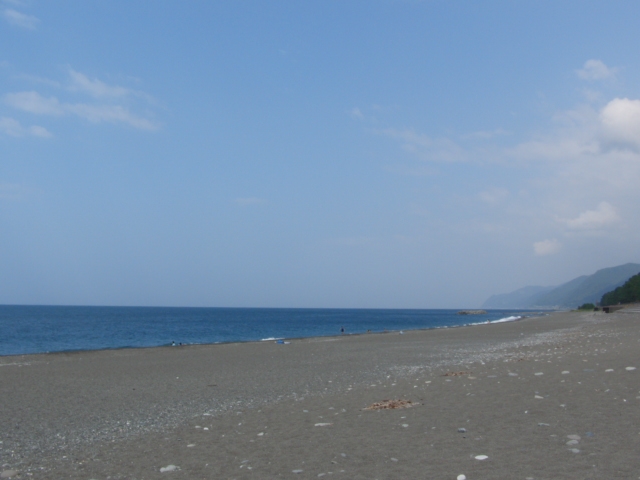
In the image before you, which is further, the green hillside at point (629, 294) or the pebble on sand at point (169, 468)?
the green hillside at point (629, 294)

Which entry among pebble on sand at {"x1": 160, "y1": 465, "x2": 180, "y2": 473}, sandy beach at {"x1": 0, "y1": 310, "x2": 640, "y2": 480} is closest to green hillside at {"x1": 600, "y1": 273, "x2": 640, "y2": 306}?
sandy beach at {"x1": 0, "y1": 310, "x2": 640, "y2": 480}

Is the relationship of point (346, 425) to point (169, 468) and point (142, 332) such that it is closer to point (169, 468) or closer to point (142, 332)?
point (169, 468)

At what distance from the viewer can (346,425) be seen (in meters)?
10.3

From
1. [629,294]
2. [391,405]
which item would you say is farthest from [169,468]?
[629,294]

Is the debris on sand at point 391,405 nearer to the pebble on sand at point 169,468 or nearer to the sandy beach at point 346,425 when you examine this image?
the sandy beach at point 346,425

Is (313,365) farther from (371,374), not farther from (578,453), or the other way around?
(578,453)

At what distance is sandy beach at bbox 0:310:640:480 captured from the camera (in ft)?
24.5

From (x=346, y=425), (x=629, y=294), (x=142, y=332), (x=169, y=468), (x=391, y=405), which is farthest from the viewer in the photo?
(x=629, y=294)

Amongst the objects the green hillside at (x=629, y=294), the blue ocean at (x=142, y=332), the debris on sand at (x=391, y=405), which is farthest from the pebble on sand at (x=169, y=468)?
the green hillside at (x=629, y=294)

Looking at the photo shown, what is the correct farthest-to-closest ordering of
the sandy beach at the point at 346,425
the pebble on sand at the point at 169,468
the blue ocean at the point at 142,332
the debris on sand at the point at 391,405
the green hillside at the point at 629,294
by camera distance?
the green hillside at the point at 629,294
the blue ocean at the point at 142,332
the debris on sand at the point at 391,405
the pebble on sand at the point at 169,468
the sandy beach at the point at 346,425

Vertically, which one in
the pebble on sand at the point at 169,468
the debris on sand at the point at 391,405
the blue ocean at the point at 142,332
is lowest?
the blue ocean at the point at 142,332

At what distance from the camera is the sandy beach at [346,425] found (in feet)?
24.5

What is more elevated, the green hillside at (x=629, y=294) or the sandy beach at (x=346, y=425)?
the green hillside at (x=629, y=294)

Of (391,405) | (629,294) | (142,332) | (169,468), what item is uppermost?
(629,294)
